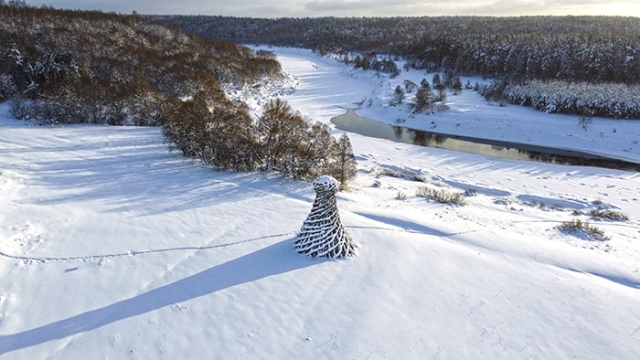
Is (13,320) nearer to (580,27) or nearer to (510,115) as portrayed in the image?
(510,115)

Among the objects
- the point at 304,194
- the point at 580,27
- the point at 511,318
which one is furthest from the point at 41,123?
the point at 580,27

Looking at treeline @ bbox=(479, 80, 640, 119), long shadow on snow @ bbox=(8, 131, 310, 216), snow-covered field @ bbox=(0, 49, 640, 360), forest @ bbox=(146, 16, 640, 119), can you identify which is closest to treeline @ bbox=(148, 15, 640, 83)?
forest @ bbox=(146, 16, 640, 119)

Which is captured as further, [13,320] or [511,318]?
[511,318]

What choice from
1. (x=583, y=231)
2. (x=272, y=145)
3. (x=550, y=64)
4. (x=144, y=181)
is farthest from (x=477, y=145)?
(x=550, y=64)

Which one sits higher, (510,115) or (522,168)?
(510,115)

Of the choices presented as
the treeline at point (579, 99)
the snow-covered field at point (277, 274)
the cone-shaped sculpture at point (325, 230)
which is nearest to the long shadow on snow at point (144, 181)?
the snow-covered field at point (277, 274)

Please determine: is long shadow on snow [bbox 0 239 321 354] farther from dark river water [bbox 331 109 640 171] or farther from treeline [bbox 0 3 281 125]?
dark river water [bbox 331 109 640 171]

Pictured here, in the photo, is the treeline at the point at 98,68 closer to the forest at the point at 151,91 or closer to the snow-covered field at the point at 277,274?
the forest at the point at 151,91
